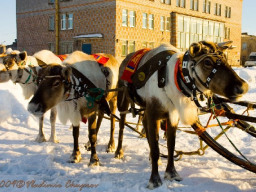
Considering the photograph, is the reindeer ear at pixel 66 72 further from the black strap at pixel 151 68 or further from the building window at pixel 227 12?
the building window at pixel 227 12

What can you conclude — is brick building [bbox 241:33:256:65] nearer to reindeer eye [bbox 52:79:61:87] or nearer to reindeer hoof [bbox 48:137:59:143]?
reindeer hoof [bbox 48:137:59:143]

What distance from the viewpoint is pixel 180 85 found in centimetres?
394

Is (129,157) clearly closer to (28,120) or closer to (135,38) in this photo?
(28,120)

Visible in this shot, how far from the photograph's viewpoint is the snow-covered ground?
14.4ft

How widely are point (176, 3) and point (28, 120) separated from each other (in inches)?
1050

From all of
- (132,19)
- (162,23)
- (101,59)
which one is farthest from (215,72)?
(162,23)

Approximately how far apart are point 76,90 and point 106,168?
148 cm

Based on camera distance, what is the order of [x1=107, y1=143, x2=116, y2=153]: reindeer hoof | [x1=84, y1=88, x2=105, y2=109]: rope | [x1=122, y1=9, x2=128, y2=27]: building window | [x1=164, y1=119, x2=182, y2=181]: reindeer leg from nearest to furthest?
[x1=164, y1=119, x2=182, y2=181]: reindeer leg → [x1=84, y1=88, x2=105, y2=109]: rope → [x1=107, y1=143, x2=116, y2=153]: reindeer hoof → [x1=122, y1=9, x2=128, y2=27]: building window

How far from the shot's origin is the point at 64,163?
5.61 meters

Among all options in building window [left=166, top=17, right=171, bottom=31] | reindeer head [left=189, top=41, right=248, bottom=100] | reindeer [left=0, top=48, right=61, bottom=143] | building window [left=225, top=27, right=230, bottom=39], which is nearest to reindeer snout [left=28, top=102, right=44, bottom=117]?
reindeer head [left=189, top=41, right=248, bottom=100]

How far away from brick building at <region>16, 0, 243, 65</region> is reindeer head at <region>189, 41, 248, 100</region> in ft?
72.1

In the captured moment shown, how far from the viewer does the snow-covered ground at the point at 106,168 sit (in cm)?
439

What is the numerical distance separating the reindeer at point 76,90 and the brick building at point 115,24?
1989 centimetres

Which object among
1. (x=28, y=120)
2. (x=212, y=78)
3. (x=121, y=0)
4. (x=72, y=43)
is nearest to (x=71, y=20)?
(x=72, y=43)
